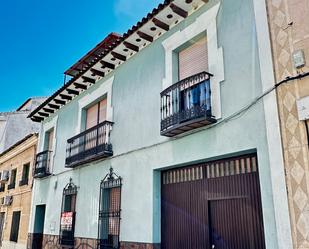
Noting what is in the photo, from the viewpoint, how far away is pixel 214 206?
6078mm

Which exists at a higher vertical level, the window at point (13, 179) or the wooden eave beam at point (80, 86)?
the wooden eave beam at point (80, 86)

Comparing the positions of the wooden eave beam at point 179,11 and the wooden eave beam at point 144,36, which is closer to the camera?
the wooden eave beam at point 179,11

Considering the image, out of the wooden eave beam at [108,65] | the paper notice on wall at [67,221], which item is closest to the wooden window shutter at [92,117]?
the wooden eave beam at [108,65]

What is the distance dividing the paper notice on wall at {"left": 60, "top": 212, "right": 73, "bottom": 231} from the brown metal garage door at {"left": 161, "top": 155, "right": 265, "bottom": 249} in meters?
4.21

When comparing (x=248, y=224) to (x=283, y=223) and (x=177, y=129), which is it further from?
(x=177, y=129)

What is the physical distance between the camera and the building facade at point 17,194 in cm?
1419

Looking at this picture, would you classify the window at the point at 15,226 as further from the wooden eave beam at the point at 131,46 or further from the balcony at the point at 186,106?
the balcony at the point at 186,106

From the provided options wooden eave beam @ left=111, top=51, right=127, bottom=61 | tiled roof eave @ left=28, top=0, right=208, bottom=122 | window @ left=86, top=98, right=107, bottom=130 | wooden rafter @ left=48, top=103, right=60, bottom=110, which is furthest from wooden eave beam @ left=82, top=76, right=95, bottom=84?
wooden rafter @ left=48, top=103, right=60, bottom=110

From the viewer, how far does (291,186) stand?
451cm

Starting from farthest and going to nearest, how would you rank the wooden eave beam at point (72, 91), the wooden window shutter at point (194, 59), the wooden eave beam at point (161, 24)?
the wooden eave beam at point (72, 91), the wooden eave beam at point (161, 24), the wooden window shutter at point (194, 59)

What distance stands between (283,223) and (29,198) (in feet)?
39.6

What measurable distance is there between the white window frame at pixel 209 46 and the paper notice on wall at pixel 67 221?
18.0 feet

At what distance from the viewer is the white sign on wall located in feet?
14.7

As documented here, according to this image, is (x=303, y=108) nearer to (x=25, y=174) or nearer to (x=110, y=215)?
(x=110, y=215)
